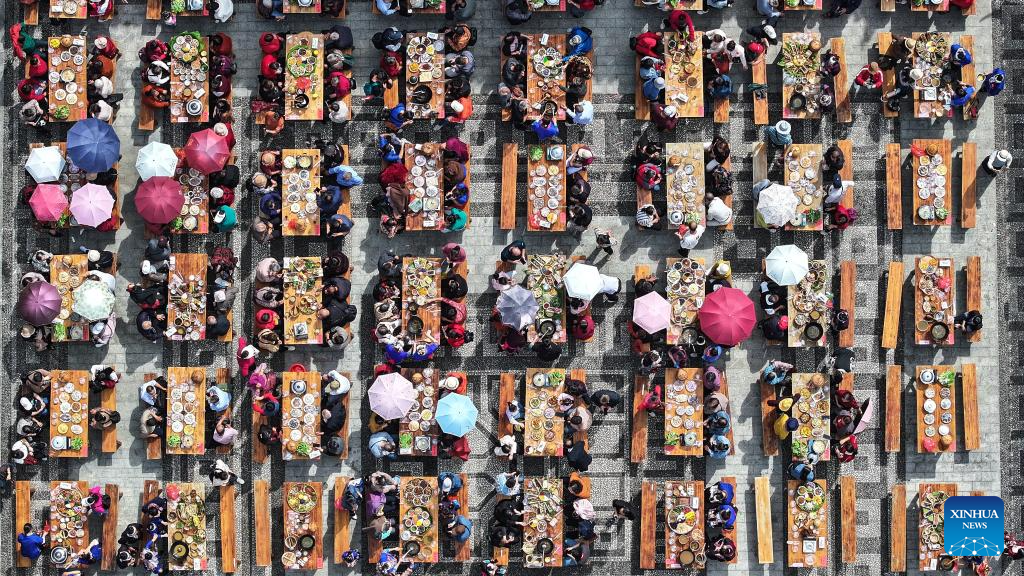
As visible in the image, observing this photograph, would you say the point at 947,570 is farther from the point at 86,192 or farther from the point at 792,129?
the point at 86,192

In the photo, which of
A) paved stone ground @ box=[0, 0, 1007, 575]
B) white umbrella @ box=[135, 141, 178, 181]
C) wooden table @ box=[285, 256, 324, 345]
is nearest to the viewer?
white umbrella @ box=[135, 141, 178, 181]

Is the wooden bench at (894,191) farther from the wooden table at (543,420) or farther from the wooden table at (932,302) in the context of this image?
the wooden table at (543,420)

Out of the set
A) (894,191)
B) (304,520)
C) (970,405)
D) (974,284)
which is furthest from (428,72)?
(970,405)

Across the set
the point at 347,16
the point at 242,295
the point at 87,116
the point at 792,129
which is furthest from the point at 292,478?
the point at 792,129

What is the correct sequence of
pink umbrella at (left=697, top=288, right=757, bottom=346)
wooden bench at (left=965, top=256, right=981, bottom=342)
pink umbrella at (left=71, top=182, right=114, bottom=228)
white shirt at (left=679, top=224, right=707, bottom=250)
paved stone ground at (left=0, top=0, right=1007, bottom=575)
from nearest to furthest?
1. pink umbrella at (left=697, top=288, right=757, bottom=346)
2. pink umbrella at (left=71, top=182, right=114, bottom=228)
3. white shirt at (left=679, top=224, right=707, bottom=250)
4. wooden bench at (left=965, top=256, right=981, bottom=342)
5. paved stone ground at (left=0, top=0, right=1007, bottom=575)

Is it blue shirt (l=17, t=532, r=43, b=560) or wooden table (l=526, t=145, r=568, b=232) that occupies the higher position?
wooden table (l=526, t=145, r=568, b=232)

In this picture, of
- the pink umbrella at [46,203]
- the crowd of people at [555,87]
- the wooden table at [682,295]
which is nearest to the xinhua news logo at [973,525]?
the wooden table at [682,295]

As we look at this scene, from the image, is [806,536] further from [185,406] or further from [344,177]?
[185,406]

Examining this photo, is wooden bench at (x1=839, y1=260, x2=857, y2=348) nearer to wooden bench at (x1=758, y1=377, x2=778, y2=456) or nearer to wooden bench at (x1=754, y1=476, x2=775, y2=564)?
A: wooden bench at (x1=758, y1=377, x2=778, y2=456)

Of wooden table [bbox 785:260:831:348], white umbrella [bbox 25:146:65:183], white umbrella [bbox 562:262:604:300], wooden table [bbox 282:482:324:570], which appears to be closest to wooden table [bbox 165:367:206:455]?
wooden table [bbox 282:482:324:570]
